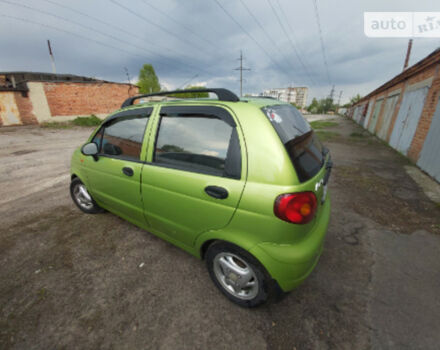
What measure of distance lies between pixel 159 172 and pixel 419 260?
3.15m

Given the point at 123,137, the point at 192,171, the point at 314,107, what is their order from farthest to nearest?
the point at 314,107
the point at 123,137
the point at 192,171

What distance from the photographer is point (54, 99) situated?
17.1 m

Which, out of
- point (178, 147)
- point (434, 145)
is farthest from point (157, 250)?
point (434, 145)

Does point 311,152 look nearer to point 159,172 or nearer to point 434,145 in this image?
point 159,172

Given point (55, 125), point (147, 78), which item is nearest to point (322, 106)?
point (147, 78)

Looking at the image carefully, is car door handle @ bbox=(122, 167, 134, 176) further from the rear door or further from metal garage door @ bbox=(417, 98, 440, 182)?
metal garage door @ bbox=(417, 98, 440, 182)

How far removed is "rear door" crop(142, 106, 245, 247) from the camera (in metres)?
1.49

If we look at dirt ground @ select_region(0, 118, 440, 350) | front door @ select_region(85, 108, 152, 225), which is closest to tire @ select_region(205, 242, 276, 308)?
dirt ground @ select_region(0, 118, 440, 350)

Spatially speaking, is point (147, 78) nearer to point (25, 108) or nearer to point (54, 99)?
point (54, 99)

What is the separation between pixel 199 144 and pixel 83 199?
269 cm

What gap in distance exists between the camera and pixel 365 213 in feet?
10.8

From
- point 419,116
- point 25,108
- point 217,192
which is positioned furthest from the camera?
point 25,108

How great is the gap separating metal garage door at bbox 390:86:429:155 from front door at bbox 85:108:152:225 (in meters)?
9.00

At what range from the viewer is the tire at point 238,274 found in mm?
1561
